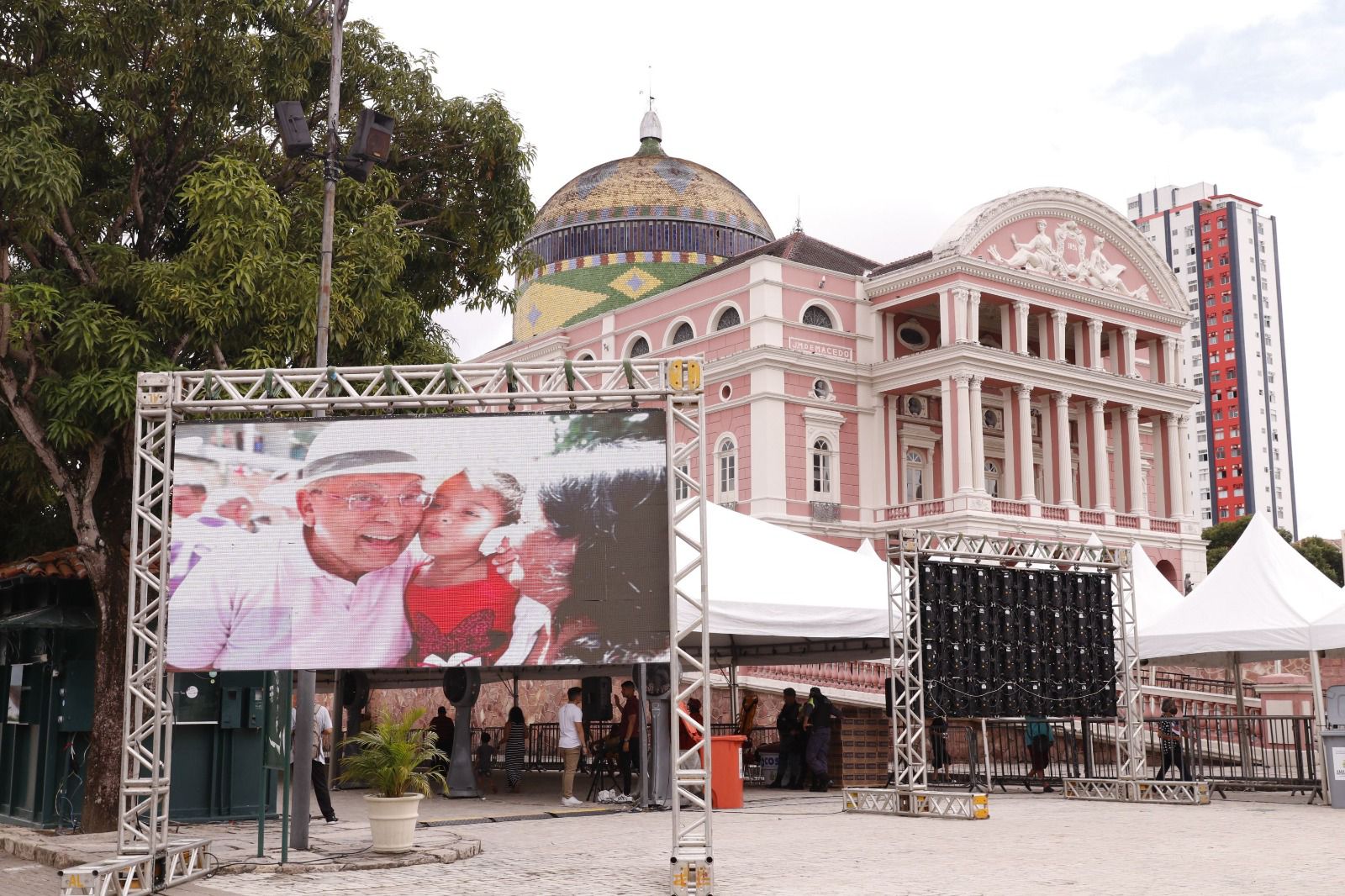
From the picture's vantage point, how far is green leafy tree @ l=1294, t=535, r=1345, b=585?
73750 mm

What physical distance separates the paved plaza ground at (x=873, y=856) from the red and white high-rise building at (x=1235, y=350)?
106 m

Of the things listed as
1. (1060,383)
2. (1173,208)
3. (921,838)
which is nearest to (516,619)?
(921,838)

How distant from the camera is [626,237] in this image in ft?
183

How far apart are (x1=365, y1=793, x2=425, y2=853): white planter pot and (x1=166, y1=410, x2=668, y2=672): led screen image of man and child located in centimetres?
129

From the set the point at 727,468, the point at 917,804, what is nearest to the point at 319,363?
the point at 917,804

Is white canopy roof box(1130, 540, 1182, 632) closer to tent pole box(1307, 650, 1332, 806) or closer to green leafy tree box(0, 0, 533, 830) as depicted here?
tent pole box(1307, 650, 1332, 806)

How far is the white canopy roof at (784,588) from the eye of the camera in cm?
1773

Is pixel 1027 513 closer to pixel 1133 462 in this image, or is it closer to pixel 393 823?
pixel 1133 462

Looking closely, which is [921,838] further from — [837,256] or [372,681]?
[837,256]

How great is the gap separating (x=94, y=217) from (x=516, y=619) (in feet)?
24.3

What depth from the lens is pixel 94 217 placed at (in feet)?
50.2

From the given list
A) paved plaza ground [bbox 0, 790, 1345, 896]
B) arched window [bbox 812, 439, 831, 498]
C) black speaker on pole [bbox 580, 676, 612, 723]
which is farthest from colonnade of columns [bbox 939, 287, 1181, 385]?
paved plaza ground [bbox 0, 790, 1345, 896]

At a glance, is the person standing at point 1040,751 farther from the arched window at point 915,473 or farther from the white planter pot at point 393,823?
the arched window at point 915,473

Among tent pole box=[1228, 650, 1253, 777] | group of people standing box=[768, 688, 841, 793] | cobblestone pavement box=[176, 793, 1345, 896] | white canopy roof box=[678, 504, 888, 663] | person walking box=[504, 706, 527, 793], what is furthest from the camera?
group of people standing box=[768, 688, 841, 793]
